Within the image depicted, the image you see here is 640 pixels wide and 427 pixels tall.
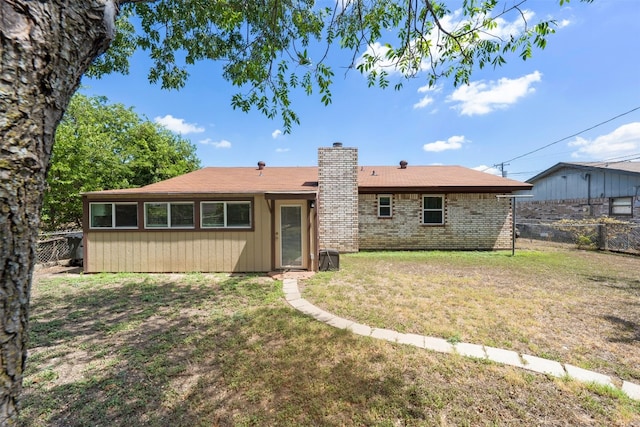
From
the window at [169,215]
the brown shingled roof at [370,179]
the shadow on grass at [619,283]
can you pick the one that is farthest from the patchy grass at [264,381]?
the brown shingled roof at [370,179]

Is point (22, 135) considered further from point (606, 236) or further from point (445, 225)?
point (606, 236)

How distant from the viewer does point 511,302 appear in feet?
17.4

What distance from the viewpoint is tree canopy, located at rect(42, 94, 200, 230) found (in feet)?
45.0

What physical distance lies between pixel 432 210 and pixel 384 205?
7.08 feet

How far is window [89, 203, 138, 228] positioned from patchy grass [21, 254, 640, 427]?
156 inches

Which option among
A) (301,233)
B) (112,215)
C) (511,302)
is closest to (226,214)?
(301,233)

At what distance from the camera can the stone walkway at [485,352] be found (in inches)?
118

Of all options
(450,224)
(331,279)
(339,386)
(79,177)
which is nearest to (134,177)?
(79,177)

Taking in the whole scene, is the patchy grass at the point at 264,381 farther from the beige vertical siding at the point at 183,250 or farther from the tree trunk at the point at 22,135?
the beige vertical siding at the point at 183,250

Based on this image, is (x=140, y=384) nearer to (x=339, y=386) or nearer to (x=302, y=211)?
(x=339, y=386)

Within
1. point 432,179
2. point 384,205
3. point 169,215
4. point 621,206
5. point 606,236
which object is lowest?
point 606,236

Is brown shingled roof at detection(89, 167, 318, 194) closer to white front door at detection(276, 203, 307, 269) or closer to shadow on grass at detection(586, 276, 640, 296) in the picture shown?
white front door at detection(276, 203, 307, 269)

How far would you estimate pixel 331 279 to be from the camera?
7141mm

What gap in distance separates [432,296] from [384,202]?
6.84 metres
